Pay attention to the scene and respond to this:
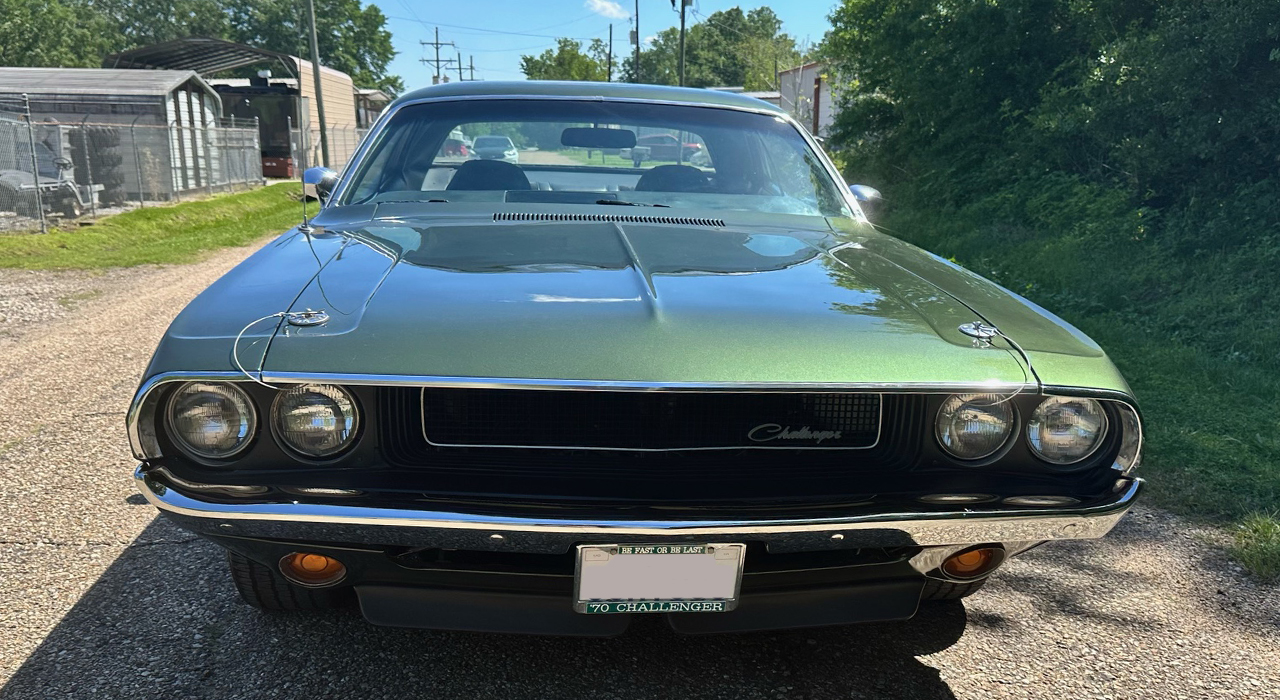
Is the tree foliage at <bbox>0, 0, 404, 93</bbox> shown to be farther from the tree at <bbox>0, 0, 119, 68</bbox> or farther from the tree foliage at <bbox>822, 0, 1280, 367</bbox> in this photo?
the tree foliage at <bbox>822, 0, 1280, 367</bbox>

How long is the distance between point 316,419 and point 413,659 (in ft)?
2.70

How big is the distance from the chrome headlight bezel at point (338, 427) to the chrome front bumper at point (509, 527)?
0.41 ft

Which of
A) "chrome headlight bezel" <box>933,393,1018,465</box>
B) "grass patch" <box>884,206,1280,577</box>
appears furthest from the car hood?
"grass patch" <box>884,206,1280,577</box>

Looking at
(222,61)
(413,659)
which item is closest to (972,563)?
(413,659)

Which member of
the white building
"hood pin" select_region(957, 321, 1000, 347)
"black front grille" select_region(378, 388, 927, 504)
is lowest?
"black front grille" select_region(378, 388, 927, 504)

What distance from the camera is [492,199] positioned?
308 cm

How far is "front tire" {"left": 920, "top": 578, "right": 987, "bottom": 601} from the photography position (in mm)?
2367

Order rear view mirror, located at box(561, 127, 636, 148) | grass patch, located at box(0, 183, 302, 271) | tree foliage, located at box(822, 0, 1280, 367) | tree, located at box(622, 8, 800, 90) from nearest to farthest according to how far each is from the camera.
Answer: rear view mirror, located at box(561, 127, 636, 148) < tree foliage, located at box(822, 0, 1280, 367) < grass patch, located at box(0, 183, 302, 271) < tree, located at box(622, 8, 800, 90)

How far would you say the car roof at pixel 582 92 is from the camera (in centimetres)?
341

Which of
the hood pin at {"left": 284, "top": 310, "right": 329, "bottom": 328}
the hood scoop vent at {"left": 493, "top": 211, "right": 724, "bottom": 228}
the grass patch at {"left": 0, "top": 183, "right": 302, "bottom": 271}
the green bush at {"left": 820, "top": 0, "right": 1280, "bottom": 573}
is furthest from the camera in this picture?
the grass patch at {"left": 0, "top": 183, "right": 302, "bottom": 271}

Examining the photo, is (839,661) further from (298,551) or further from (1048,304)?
(1048,304)

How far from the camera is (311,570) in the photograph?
6.62 ft

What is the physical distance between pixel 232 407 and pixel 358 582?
17.8 inches

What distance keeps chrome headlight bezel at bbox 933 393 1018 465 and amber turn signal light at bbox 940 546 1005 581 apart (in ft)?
0.93
